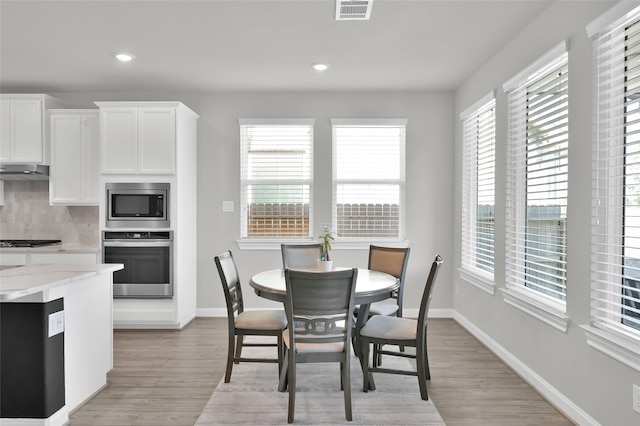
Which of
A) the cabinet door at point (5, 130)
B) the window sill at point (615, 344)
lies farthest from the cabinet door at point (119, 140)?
the window sill at point (615, 344)

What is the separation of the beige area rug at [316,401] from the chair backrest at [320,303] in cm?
47

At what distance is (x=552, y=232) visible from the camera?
Answer: 2988 mm

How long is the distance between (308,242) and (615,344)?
340 centimetres

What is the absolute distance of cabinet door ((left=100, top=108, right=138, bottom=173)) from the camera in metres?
4.55

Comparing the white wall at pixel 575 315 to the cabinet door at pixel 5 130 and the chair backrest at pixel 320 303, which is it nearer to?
the chair backrest at pixel 320 303

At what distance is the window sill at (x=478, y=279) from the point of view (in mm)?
3908

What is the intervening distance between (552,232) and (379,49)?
205 cm

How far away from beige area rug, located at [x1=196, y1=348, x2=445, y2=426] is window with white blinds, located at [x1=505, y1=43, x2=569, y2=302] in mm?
1208

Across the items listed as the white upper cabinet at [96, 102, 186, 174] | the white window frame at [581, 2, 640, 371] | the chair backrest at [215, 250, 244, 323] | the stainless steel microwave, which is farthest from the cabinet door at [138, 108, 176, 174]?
the white window frame at [581, 2, 640, 371]

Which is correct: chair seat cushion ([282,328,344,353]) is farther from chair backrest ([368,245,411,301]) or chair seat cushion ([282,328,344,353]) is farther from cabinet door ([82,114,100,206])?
cabinet door ([82,114,100,206])

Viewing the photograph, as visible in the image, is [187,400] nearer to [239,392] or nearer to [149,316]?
[239,392]

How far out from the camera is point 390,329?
118 inches

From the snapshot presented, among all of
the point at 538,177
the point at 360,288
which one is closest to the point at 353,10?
the point at 538,177

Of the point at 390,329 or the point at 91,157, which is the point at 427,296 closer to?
the point at 390,329
